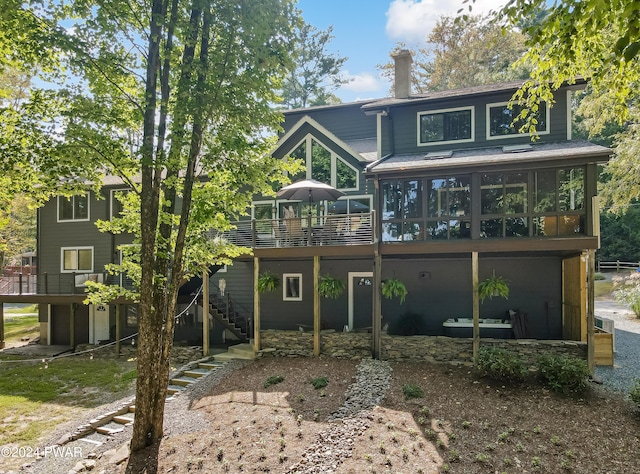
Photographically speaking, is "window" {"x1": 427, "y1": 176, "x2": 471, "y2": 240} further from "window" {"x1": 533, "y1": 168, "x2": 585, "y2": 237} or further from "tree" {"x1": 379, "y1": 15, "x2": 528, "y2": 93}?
"tree" {"x1": 379, "y1": 15, "x2": 528, "y2": 93}

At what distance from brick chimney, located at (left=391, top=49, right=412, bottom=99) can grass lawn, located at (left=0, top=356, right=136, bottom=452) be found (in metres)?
14.7

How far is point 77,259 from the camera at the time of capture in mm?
19234

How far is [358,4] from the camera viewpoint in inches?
632

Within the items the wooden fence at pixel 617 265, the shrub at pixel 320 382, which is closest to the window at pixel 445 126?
the shrub at pixel 320 382

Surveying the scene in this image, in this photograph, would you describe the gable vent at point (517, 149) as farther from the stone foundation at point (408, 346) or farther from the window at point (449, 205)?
the stone foundation at point (408, 346)

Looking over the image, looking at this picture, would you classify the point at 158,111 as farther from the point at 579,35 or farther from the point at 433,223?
the point at 433,223

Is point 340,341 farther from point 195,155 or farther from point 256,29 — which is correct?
point 256,29

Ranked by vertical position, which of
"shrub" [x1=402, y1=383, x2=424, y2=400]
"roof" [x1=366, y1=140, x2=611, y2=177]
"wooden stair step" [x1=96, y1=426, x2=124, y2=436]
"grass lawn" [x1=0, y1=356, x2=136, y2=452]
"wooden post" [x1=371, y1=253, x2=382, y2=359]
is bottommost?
"grass lawn" [x1=0, y1=356, x2=136, y2=452]

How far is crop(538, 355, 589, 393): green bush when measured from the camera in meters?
9.40

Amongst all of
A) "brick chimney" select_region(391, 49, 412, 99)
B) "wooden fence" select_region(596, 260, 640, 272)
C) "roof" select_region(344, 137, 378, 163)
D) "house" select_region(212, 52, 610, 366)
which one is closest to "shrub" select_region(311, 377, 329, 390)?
"house" select_region(212, 52, 610, 366)

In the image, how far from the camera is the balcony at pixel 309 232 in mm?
13164

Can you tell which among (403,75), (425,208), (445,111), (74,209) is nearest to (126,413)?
(425,208)

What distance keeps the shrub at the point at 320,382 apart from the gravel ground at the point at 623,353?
22.4ft

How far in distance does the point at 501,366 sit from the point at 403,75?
12.3m
